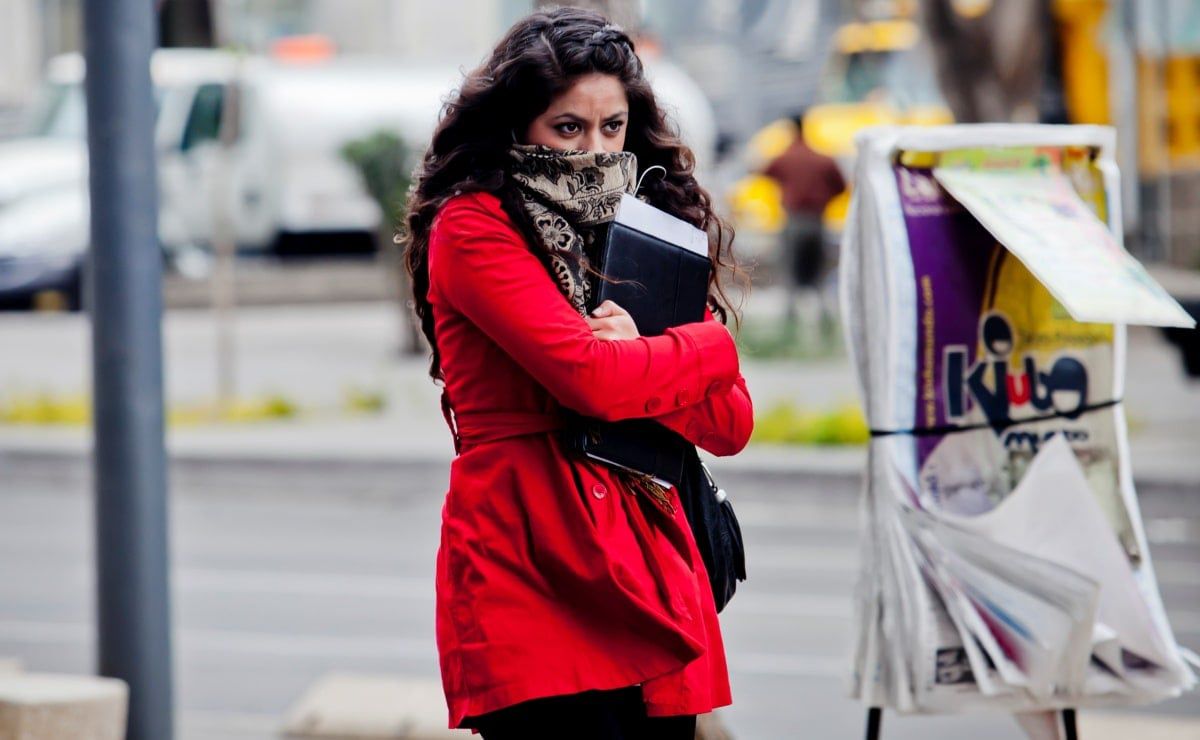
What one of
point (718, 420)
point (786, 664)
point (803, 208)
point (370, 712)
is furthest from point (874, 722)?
point (803, 208)

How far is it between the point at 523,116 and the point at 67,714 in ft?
6.77

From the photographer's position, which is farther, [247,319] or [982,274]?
[247,319]

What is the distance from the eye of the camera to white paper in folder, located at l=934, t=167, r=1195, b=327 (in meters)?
3.45

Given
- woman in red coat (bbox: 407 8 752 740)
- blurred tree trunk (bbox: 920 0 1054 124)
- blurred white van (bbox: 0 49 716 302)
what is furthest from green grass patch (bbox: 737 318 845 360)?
woman in red coat (bbox: 407 8 752 740)

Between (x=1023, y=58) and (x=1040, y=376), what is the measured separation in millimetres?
10540

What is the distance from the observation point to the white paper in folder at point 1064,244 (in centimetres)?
345

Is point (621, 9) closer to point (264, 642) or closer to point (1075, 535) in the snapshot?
point (264, 642)

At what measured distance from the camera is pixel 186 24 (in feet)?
92.5

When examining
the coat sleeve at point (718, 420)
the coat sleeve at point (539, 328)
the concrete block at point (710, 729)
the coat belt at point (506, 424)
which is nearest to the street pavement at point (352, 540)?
the concrete block at point (710, 729)

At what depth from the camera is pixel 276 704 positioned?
19.9 ft

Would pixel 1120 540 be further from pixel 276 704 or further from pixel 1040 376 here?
pixel 276 704

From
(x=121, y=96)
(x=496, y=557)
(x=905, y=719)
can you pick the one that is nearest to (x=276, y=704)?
(x=905, y=719)

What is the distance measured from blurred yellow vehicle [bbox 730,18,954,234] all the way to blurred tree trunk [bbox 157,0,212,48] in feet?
29.0

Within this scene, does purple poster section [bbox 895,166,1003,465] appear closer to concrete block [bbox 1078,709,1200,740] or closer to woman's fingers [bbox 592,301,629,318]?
woman's fingers [bbox 592,301,629,318]
